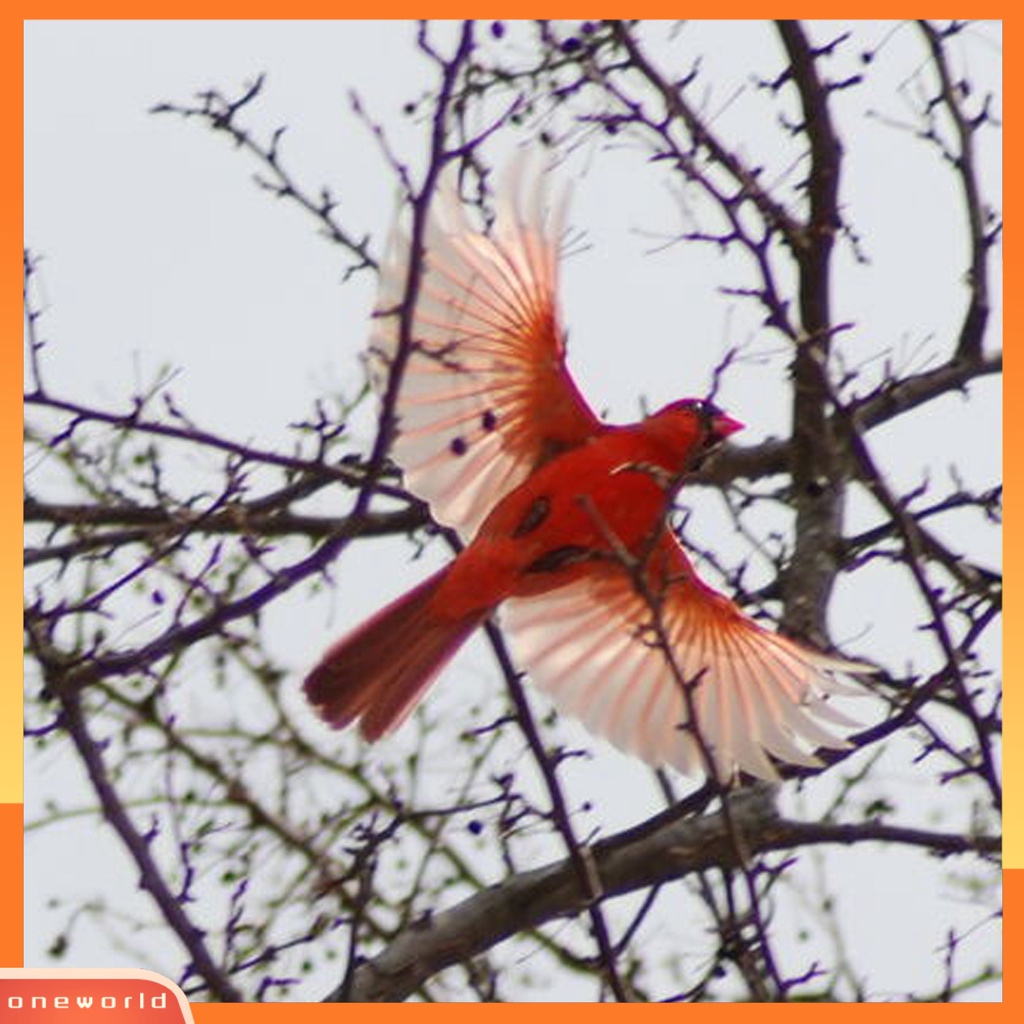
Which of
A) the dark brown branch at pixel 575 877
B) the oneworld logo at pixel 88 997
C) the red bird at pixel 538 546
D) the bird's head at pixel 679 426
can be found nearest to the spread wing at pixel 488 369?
the red bird at pixel 538 546

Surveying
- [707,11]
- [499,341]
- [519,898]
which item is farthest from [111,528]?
[707,11]

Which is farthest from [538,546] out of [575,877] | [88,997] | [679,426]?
[88,997]

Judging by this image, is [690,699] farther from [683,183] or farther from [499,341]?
[499,341]

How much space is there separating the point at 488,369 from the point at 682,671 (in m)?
0.83

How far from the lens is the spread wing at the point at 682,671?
189 inches

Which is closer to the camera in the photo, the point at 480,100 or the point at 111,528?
the point at 480,100

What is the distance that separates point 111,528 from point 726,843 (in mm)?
1475

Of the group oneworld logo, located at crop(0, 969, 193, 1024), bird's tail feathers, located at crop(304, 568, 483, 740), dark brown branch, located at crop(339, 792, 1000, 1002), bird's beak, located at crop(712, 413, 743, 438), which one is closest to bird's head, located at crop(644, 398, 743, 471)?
bird's beak, located at crop(712, 413, 743, 438)

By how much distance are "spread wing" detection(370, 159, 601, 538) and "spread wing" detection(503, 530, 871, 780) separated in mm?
295

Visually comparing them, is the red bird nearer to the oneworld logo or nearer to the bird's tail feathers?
the bird's tail feathers

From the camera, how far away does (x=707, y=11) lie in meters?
4.80

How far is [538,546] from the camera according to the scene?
5191 mm

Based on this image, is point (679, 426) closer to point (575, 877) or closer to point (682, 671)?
point (682, 671)

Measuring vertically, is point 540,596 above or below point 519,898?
above
